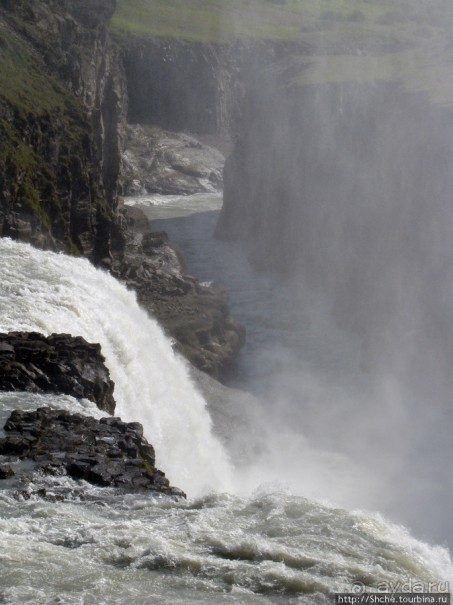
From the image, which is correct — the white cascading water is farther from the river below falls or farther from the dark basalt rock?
the dark basalt rock

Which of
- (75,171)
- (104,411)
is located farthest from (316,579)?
(75,171)

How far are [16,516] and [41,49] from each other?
4693cm

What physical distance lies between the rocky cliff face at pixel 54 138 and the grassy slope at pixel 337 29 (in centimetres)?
2020

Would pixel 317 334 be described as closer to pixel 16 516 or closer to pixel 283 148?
pixel 283 148

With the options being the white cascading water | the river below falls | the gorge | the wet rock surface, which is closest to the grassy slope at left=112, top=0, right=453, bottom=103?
the gorge

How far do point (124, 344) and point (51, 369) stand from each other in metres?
9.02

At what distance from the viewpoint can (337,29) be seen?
115m

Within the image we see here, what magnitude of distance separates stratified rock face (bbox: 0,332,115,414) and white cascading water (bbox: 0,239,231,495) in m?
2.90

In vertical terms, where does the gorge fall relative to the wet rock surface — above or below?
below

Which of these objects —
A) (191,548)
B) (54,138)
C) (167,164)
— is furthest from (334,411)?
(167,164)

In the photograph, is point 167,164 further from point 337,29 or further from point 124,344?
point 124,344

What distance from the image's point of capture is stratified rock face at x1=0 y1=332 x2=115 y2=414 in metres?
25.4

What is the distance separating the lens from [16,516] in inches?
707

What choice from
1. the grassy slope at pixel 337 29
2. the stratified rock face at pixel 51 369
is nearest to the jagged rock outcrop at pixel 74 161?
the stratified rock face at pixel 51 369
